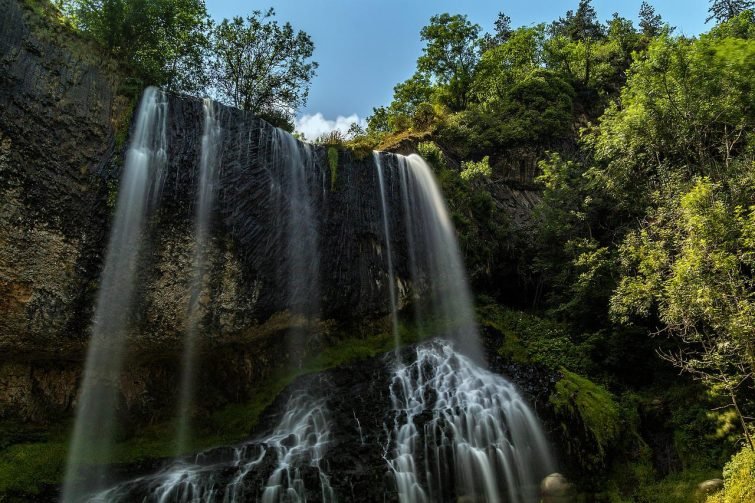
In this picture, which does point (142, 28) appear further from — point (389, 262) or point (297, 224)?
point (389, 262)

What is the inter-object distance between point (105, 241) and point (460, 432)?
9449mm

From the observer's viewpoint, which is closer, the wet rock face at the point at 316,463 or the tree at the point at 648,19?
the wet rock face at the point at 316,463

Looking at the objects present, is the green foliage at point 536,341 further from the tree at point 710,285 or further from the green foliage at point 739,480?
the green foliage at point 739,480

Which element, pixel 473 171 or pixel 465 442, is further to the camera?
pixel 473 171

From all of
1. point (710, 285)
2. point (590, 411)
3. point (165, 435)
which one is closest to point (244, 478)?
point (165, 435)

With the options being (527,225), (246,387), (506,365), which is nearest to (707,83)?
(527,225)

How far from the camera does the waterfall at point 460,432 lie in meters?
8.78

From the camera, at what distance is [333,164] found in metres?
15.1

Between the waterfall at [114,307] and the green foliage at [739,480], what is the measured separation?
1333 centimetres

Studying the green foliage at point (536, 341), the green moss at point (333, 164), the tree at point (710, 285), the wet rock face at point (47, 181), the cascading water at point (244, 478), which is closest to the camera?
the cascading water at point (244, 478)

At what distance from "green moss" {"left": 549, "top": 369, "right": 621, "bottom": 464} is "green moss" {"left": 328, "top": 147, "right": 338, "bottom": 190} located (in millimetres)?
9126

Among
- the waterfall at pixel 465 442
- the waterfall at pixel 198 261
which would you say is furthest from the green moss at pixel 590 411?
the waterfall at pixel 198 261

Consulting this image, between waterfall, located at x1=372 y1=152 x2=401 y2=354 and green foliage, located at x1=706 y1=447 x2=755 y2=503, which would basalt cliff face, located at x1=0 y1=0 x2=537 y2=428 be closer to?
waterfall, located at x1=372 y1=152 x2=401 y2=354

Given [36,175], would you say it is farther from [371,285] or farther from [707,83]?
[707,83]
